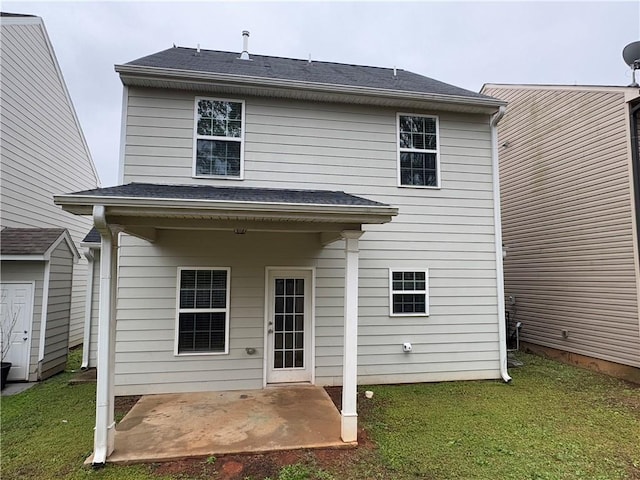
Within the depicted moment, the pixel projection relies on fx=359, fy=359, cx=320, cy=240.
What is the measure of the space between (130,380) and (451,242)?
591 cm

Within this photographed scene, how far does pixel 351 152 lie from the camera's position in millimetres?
6492

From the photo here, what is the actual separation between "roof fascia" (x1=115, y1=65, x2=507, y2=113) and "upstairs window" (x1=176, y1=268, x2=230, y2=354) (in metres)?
3.05

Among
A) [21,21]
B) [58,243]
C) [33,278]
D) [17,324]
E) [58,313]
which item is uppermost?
[21,21]

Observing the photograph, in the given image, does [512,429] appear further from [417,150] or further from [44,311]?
[44,311]

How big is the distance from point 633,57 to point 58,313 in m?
12.1

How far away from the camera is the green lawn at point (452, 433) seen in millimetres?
3539

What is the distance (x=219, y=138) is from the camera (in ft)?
19.8

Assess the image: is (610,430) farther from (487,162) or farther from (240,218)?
(240,218)

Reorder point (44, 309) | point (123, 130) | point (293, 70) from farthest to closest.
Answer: point (293, 70)
point (44, 309)
point (123, 130)

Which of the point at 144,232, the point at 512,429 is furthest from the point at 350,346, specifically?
the point at 144,232

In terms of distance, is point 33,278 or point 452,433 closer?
point 452,433

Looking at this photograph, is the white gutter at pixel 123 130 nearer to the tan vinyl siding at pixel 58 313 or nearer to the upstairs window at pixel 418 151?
the tan vinyl siding at pixel 58 313

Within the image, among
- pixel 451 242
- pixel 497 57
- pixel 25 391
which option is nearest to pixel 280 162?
pixel 451 242

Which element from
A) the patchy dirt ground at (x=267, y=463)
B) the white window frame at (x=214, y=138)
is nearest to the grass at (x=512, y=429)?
the patchy dirt ground at (x=267, y=463)
